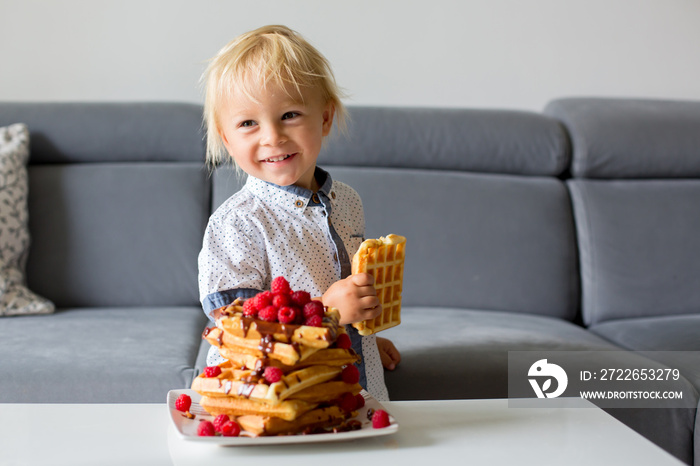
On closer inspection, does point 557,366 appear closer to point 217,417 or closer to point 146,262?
point 217,417

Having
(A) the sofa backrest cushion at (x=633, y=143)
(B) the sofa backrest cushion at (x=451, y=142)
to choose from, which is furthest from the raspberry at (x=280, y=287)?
(A) the sofa backrest cushion at (x=633, y=143)

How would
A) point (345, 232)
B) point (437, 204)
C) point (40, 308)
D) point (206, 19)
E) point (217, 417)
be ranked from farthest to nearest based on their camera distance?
point (206, 19) < point (437, 204) < point (40, 308) < point (345, 232) < point (217, 417)

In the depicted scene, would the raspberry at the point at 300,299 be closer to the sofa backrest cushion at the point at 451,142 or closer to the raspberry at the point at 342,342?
the raspberry at the point at 342,342

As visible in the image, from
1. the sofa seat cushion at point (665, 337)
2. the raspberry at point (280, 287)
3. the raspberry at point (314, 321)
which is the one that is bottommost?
the sofa seat cushion at point (665, 337)

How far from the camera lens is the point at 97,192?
2.12 m

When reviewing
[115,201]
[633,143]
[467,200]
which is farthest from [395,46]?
[115,201]

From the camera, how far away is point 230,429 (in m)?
0.88

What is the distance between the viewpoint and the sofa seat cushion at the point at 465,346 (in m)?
1.54

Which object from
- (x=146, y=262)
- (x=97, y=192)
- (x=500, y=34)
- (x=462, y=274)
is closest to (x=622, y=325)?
(x=462, y=274)

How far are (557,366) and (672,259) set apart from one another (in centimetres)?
89

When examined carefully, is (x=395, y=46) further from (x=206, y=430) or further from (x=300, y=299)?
(x=206, y=430)

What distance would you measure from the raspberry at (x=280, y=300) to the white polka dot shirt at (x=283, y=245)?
31 cm

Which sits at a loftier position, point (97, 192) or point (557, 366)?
point (97, 192)

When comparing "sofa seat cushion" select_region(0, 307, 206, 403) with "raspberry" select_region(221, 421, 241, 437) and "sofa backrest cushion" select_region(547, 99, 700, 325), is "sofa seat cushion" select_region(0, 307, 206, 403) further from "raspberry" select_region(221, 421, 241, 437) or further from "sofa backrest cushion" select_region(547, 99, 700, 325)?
"sofa backrest cushion" select_region(547, 99, 700, 325)
